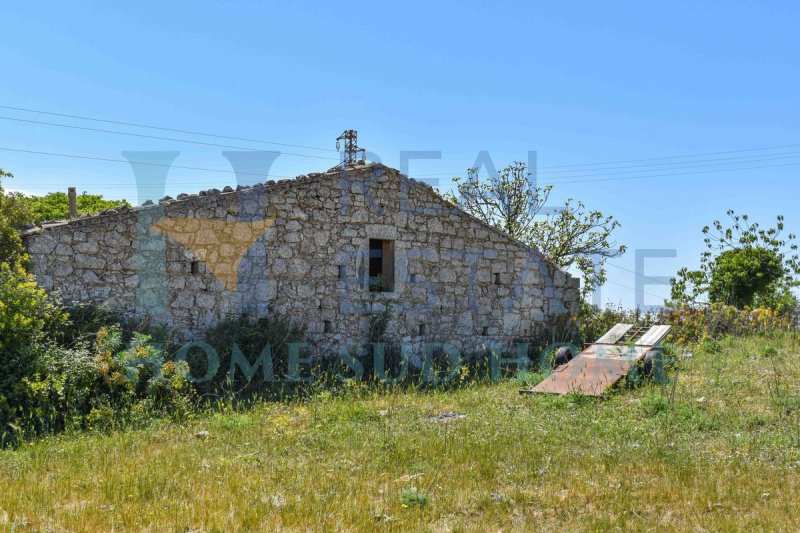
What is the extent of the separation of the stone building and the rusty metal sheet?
3.46 metres

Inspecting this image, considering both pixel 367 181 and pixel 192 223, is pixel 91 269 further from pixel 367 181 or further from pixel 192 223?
pixel 367 181

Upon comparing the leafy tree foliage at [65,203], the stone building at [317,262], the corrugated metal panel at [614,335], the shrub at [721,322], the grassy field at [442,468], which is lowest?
the grassy field at [442,468]

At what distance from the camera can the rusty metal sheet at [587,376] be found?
11.0m

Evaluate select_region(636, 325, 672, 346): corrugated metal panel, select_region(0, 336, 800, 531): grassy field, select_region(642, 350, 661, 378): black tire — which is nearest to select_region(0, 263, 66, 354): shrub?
select_region(0, 336, 800, 531): grassy field

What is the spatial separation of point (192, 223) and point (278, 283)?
177 cm

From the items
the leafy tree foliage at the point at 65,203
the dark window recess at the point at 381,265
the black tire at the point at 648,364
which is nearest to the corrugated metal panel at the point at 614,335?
the black tire at the point at 648,364

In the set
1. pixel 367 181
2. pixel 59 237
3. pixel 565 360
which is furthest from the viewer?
pixel 367 181

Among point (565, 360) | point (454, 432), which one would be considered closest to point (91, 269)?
point (454, 432)

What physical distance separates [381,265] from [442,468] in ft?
25.5

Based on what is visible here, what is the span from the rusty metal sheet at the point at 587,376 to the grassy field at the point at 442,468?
1.26 feet

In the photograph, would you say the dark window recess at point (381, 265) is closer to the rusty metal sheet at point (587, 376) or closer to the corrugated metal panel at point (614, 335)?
the rusty metal sheet at point (587, 376)

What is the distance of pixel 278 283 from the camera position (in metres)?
13.2

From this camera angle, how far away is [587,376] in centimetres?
1166

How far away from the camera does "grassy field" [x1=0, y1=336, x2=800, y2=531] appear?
5.98 m
